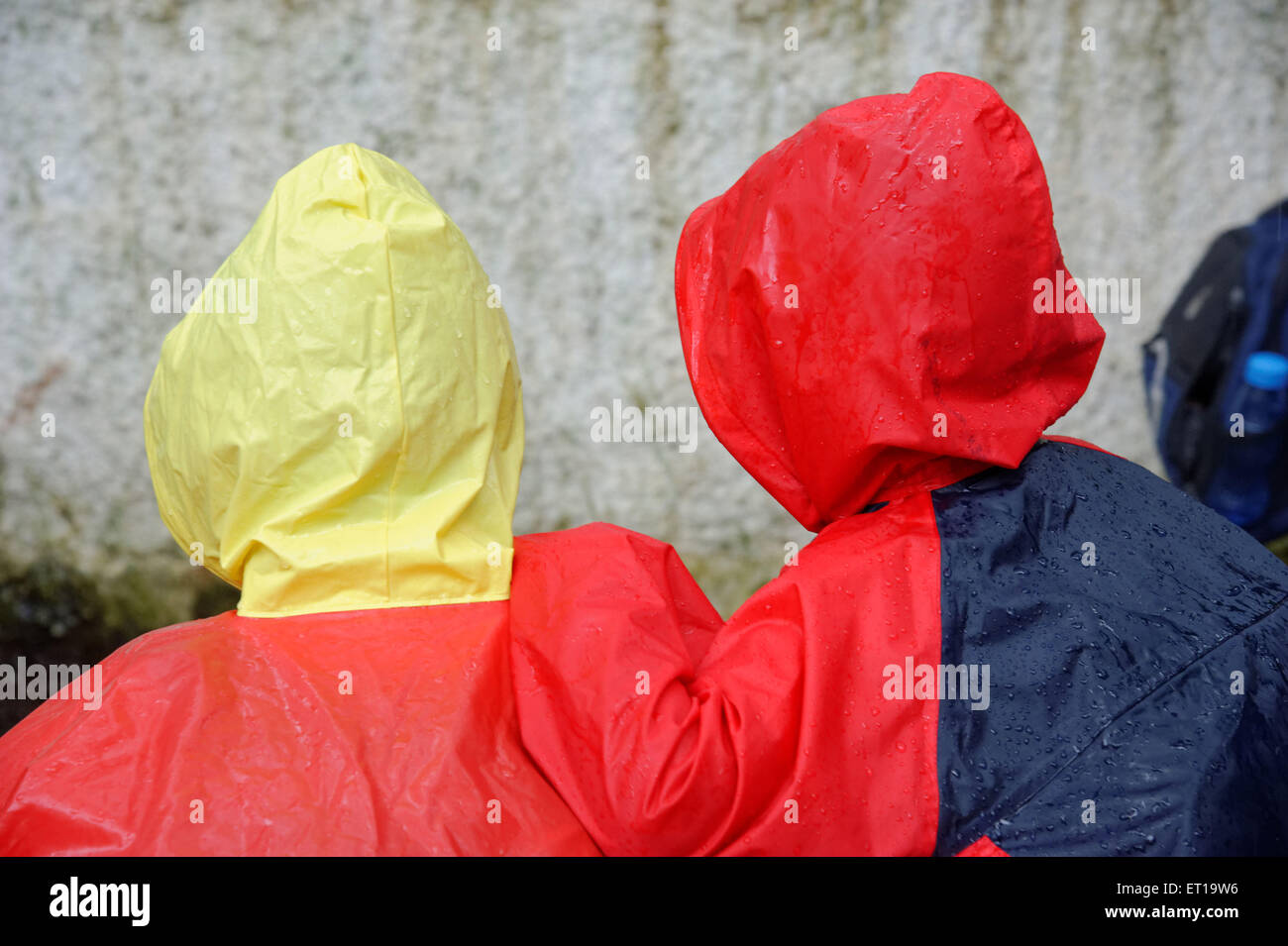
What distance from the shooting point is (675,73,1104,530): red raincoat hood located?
0.93 metres

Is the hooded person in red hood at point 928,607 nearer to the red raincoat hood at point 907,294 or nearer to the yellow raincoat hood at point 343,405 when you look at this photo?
the red raincoat hood at point 907,294

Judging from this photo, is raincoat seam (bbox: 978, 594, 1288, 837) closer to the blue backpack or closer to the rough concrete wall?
the rough concrete wall

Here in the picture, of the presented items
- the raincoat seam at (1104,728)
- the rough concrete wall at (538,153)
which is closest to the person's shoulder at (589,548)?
the raincoat seam at (1104,728)

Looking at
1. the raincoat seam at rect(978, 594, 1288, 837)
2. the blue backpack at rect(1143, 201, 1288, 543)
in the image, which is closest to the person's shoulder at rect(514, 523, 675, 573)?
the raincoat seam at rect(978, 594, 1288, 837)

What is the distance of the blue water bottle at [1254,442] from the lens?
281cm

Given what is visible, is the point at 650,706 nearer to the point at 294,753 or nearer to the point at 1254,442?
the point at 294,753

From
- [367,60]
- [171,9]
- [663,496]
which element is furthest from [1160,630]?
[171,9]

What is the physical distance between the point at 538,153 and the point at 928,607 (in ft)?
6.79

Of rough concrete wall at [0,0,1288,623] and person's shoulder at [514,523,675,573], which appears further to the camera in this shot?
rough concrete wall at [0,0,1288,623]

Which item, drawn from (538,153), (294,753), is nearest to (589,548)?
(294,753)

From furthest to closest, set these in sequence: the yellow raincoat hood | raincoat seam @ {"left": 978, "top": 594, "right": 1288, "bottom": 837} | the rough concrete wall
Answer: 1. the rough concrete wall
2. the yellow raincoat hood
3. raincoat seam @ {"left": 978, "top": 594, "right": 1288, "bottom": 837}

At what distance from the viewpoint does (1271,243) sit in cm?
288

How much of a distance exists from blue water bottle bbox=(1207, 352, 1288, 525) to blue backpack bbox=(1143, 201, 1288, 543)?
0.02m

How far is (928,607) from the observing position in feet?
2.96
